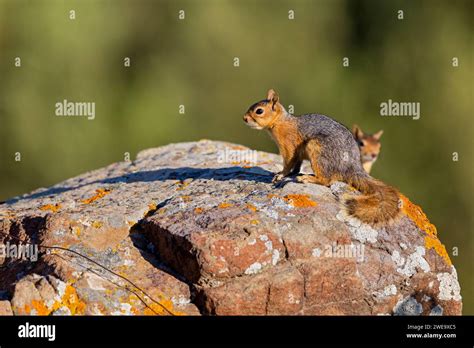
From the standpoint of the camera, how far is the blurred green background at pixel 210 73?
861 inches

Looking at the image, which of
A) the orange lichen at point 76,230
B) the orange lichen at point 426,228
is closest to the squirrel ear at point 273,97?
the orange lichen at point 426,228

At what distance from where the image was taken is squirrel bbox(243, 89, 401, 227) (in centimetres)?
654

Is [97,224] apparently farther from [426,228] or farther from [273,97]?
[426,228]

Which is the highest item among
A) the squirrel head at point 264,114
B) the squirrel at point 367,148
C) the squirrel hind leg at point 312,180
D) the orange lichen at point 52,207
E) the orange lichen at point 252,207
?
the squirrel head at point 264,114

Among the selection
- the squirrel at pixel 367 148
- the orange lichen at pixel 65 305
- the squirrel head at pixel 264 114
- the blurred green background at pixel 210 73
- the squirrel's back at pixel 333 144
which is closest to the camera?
the orange lichen at pixel 65 305

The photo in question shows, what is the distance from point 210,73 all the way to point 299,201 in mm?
18296

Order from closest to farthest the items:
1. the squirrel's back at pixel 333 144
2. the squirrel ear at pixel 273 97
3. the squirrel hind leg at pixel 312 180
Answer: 1. the squirrel hind leg at pixel 312 180
2. the squirrel's back at pixel 333 144
3. the squirrel ear at pixel 273 97

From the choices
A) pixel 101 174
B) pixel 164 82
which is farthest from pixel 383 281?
pixel 164 82

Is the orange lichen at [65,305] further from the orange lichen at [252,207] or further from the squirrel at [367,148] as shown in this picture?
the squirrel at [367,148]

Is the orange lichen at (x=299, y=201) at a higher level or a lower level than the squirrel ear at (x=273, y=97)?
lower

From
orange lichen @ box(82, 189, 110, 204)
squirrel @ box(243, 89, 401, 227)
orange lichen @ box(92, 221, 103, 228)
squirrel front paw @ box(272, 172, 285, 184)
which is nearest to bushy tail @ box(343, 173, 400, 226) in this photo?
squirrel @ box(243, 89, 401, 227)

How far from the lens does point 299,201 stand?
6438mm

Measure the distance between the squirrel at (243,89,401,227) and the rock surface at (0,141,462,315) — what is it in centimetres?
18

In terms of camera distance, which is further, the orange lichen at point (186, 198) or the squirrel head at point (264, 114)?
the squirrel head at point (264, 114)
